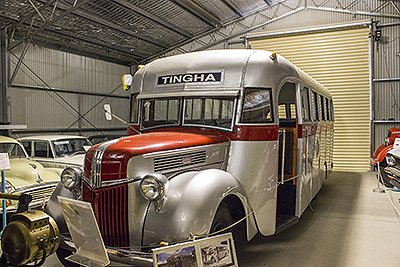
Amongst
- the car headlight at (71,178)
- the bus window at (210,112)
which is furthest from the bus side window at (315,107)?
the car headlight at (71,178)

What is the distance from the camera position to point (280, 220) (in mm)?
4434

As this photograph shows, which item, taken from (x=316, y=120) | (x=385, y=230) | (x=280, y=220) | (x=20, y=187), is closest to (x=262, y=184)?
(x=280, y=220)

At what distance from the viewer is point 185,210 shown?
2.81 metres

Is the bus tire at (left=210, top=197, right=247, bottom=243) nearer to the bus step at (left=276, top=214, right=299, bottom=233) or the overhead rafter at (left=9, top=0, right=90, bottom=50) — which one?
the bus step at (left=276, top=214, right=299, bottom=233)

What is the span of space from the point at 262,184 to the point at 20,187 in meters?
3.98

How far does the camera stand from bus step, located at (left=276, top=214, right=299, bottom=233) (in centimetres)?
417

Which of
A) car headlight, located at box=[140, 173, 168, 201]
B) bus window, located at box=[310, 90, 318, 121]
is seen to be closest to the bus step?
bus window, located at box=[310, 90, 318, 121]

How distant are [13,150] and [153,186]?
5.21 m

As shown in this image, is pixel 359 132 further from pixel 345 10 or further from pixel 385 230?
pixel 385 230

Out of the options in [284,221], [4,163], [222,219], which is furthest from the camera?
[284,221]

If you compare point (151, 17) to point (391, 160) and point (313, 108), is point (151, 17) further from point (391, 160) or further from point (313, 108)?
point (391, 160)

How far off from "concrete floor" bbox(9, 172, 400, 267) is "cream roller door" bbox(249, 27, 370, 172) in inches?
185

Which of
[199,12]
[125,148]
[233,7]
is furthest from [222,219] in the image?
[233,7]

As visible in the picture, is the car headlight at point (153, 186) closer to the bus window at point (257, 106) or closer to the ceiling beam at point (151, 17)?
the bus window at point (257, 106)
